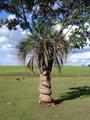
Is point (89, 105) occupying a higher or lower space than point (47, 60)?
lower

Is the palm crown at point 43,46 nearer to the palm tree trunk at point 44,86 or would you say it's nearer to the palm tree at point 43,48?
the palm tree at point 43,48

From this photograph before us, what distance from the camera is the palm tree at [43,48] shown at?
2189cm

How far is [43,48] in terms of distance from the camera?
22.1 metres

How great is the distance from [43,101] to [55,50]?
273 centimetres

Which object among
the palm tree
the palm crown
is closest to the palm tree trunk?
the palm tree

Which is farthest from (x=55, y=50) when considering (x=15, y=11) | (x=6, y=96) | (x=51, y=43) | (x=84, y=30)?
(x=6, y=96)

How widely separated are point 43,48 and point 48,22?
1.46m

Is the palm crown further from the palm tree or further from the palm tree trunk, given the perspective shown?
the palm tree trunk

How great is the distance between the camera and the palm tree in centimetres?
2189

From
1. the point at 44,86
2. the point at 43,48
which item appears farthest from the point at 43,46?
the point at 44,86

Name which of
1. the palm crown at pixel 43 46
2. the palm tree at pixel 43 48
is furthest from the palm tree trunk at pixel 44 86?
the palm crown at pixel 43 46

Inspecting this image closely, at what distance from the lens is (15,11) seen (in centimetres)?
2372

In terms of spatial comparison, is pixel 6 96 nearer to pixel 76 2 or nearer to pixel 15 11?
pixel 15 11

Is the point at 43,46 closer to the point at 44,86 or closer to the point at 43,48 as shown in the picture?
the point at 43,48
